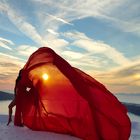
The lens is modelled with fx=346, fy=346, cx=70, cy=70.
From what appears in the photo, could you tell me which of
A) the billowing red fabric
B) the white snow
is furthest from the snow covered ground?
the billowing red fabric

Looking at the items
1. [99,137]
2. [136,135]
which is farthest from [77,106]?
[136,135]

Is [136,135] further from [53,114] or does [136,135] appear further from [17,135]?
[17,135]

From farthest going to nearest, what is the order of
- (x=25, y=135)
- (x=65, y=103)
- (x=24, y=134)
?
(x=65, y=103), (x=24, y=134), (x=25, y=135)

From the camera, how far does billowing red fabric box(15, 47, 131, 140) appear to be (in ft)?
30.2

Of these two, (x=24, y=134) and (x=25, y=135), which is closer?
(x=25, y=135)

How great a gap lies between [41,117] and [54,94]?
85cm

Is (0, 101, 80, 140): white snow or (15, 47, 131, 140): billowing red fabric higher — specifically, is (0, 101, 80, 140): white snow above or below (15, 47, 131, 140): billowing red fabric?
below

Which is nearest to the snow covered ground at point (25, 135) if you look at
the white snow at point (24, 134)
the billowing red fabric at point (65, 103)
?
the white snow at point (24, 134)

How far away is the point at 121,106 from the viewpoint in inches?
399

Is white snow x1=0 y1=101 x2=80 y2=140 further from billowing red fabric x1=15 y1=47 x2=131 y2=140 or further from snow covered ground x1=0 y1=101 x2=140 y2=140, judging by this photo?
billowing red fabric x1=15 y1=47 x2=131 y2=140

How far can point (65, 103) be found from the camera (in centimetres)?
1054

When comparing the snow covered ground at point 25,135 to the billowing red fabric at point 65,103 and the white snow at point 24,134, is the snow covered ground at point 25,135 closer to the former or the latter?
the white snow at point 24,134

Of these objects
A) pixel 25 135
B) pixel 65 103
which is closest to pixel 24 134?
pixel 25 135

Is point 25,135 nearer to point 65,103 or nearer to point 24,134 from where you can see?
point 24,134
